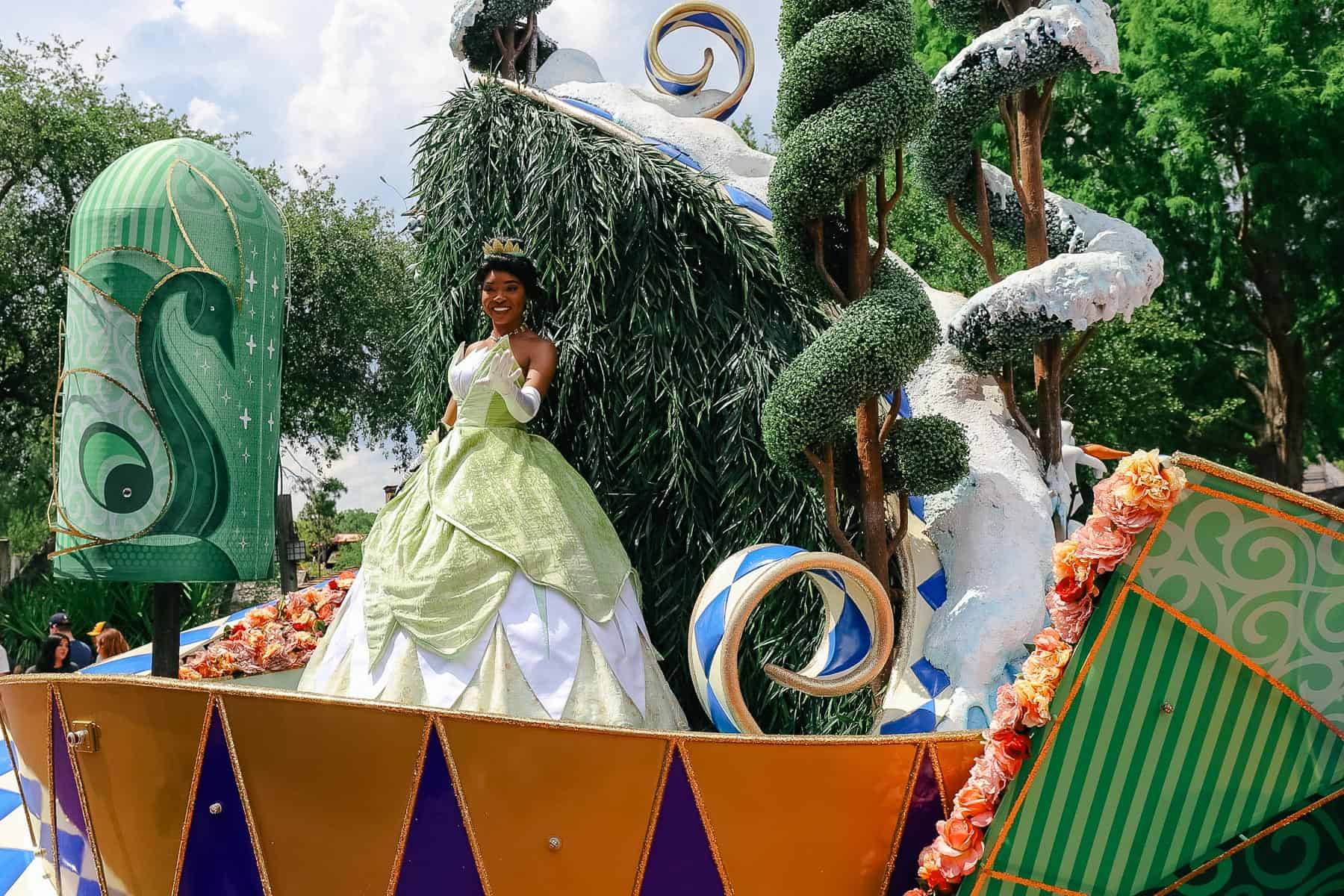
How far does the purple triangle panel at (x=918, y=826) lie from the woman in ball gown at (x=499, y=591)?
0.88 m

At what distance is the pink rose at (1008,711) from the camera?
83.7 inches

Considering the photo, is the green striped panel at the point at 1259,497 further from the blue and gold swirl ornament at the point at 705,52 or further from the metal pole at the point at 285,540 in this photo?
the metal pole at the point at 285,540

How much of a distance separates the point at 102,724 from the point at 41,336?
1116cm

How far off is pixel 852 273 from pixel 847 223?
0.19 meters

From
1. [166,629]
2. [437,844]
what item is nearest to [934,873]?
[437,844]

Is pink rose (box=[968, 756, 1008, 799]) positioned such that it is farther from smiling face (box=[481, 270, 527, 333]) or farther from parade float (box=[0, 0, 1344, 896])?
smiling face (box=[481, 270, 527, 333])

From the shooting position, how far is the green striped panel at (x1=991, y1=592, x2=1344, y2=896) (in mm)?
2092

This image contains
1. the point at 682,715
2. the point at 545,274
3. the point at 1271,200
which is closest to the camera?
the point at 682,715

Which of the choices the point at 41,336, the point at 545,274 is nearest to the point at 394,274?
the point at 41,336

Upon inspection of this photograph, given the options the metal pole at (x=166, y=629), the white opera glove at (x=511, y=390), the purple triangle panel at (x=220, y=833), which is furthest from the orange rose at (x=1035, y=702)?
the metal pole at (x=166, y=629)

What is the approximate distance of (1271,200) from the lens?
11312 millimetres

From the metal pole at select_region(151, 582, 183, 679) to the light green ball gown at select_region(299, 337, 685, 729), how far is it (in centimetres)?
51

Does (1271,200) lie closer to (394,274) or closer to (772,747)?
(394,274)

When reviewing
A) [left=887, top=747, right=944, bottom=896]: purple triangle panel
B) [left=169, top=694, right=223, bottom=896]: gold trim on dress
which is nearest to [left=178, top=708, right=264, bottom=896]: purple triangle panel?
[left=169, top=694, right=223, bottom=896]: gold trim on dress
